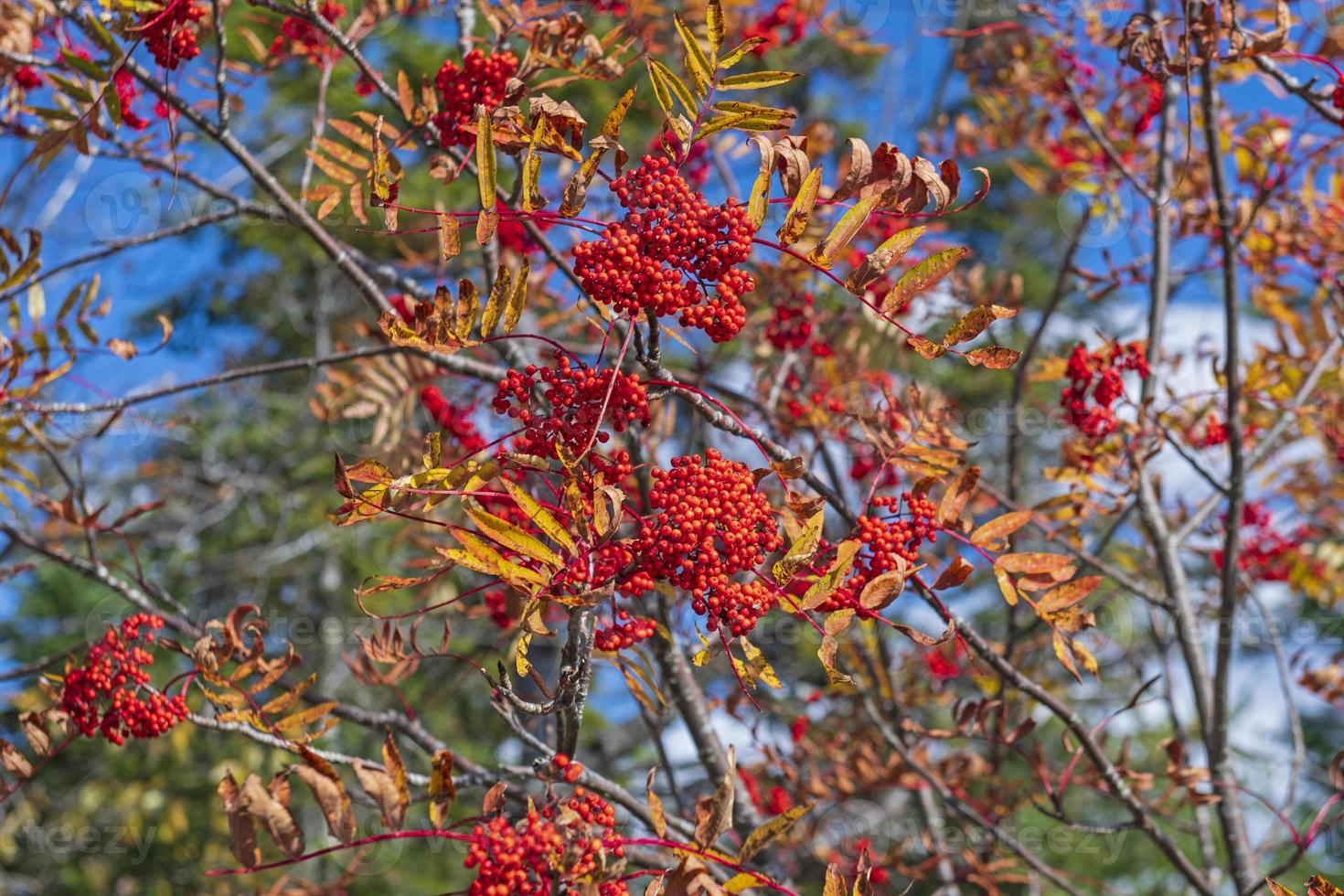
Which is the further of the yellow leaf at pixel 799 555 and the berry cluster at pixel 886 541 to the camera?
the berry cluster at pixel 886 541

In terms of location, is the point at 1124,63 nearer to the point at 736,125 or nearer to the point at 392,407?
the point at 736,125

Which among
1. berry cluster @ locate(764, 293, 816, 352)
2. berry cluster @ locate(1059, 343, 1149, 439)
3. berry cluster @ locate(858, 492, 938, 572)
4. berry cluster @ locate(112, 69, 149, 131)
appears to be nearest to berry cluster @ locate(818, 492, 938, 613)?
berry cluster @ locate(858, 492, 938, 572)

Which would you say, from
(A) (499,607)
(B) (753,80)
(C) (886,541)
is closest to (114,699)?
(A) (499,607)

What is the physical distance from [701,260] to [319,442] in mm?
7039

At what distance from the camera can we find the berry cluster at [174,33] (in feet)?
5.43

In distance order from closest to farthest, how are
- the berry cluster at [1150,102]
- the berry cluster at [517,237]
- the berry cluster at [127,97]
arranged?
the berry cluster at [127,97] → the berry cluster at [517,237] → the berry cluster at [1150,102]

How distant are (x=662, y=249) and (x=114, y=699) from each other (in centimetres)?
110

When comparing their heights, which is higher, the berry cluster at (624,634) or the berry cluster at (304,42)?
the berry cluster at (304,42)

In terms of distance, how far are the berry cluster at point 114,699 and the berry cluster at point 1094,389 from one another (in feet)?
5.42

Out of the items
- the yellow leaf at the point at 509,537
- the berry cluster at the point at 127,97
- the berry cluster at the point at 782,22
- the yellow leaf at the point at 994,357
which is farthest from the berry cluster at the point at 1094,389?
the berry cluster at the point at 127,97

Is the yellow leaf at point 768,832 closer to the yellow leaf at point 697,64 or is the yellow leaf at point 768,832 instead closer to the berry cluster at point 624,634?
the berry cluster at point 624,634

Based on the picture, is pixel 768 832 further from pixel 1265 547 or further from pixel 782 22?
pixel 1265 547

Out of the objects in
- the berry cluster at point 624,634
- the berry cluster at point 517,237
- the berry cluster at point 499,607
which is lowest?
the berry cluster at point 624,634

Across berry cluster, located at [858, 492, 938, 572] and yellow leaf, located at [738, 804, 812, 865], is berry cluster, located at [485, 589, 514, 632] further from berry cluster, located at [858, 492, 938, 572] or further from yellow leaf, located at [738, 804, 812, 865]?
yellow leaf, located at [738, 804, 812, 865]
